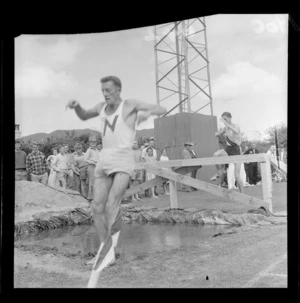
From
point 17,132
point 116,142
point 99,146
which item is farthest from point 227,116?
point 17,132

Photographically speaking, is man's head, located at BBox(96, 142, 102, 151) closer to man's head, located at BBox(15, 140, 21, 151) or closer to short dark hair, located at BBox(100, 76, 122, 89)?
short dark hair, located at BBox(100, 76, 122, 89)

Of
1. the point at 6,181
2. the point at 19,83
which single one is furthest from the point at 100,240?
the point at 19,83

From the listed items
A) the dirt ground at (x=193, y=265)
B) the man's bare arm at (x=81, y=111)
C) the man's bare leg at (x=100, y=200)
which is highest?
the man's bare arm at (x=81, y=111)

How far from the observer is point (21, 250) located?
3145mm

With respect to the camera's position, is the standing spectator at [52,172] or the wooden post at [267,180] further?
the standing spectator at [52,172]

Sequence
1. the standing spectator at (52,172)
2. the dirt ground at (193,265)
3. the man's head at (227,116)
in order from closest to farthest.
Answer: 1. the dirt ground at (193,265)
2. the man's head at (227,116)
3. the standing spectator at (52,172)

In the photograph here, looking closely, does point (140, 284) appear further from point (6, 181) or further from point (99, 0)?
point (99, 0)

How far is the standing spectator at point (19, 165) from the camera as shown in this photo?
316 cm

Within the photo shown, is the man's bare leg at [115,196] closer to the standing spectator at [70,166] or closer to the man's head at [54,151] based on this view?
the standing spectator at [70,166]

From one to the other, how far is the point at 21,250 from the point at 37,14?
1593 millimetres

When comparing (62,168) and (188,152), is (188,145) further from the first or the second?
(62,168)

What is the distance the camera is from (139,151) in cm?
317

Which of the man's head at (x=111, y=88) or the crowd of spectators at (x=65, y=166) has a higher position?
the man's head at (x=111, y=88)

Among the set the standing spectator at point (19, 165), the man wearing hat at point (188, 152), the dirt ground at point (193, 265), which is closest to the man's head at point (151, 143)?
the man wearing hat at point (188, 152)
